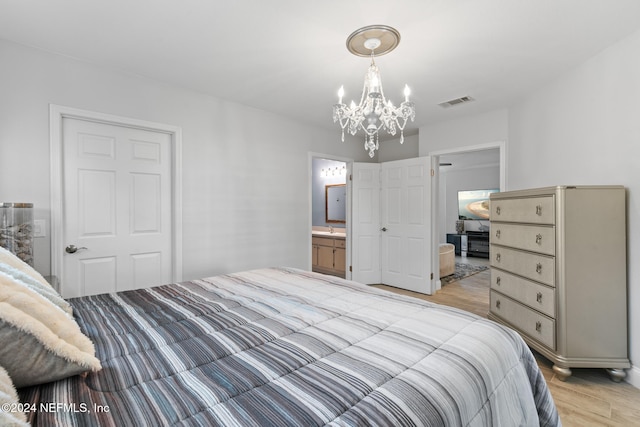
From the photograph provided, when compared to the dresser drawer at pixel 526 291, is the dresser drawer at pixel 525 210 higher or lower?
higher

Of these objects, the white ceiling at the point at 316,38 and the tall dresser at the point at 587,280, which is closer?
the white ceiling at the point at 316,38

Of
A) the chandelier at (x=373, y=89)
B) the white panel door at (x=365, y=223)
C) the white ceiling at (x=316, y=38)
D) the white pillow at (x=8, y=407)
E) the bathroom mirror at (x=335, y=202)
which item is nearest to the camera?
the white pillow at (x=8, y=407)

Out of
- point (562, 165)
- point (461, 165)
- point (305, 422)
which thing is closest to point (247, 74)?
point (305, 422)

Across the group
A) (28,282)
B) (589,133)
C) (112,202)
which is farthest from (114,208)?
(589,133)

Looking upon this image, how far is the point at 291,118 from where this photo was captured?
4.07 metres

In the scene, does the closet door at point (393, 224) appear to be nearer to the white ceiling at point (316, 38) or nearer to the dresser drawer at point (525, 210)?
the dresser drawer at point (525, 210)

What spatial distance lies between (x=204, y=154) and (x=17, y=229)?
1659mm

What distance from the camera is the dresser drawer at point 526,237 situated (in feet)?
7.50

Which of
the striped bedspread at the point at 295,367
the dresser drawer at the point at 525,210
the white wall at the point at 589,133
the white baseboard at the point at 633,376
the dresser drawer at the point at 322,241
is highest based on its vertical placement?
the white wall at the point at 589,133

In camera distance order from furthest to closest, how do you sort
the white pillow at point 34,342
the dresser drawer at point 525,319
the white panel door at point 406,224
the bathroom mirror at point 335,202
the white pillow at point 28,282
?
the bathroom mirror at point 335,202
the white panel door at point 406,224
the dresser drawer at point 525,319
the white pillow at point 28,282
the white pillow at point 34,342

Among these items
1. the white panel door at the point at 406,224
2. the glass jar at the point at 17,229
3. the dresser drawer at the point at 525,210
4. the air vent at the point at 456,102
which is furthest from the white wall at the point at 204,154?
the dresser drawer at the point at 525,210

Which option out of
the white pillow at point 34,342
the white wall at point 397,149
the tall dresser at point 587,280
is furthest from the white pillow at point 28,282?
the white wall at point 397,149

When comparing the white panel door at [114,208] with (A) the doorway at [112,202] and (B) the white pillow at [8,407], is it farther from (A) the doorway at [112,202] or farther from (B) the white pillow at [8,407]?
(B) the white pillow at [8,407]

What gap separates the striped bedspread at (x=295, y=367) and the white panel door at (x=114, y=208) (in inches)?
46.7
